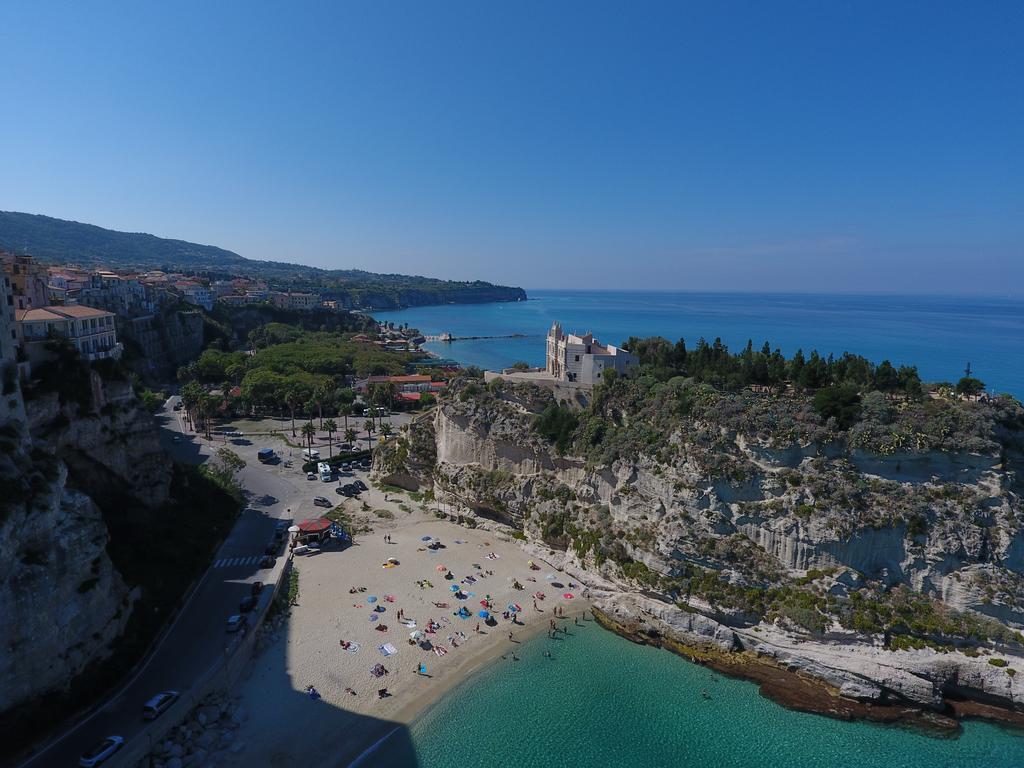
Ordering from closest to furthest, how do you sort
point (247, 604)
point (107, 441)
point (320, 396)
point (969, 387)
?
point (247, 604)
point (107, 441)
point (969, 387)
point (320, 396)

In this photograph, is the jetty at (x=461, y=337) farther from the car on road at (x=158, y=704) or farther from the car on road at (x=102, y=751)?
the car on road at (x=102, y=751)

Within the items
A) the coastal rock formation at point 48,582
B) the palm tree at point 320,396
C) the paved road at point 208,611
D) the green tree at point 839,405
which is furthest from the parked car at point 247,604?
the palm tree at point 320,396

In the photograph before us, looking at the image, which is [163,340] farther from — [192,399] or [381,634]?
[381,634]

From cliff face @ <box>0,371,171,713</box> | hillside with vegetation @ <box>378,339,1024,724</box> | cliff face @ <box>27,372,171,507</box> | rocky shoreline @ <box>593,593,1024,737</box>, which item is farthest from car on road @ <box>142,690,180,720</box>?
rocky shoreline @ <box>593,593,1024,737</box>

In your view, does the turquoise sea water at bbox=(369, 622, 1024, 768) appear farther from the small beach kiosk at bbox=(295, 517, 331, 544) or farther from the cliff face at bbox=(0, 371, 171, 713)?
the small beach kiosk at bbox=(295, 517, 331, 544)

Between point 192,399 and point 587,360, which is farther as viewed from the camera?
point 192,399

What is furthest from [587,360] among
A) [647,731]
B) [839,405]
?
[647,731]

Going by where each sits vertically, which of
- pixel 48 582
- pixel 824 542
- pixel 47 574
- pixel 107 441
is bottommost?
pixel 824 542

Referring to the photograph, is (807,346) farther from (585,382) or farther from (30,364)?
(30,364)
